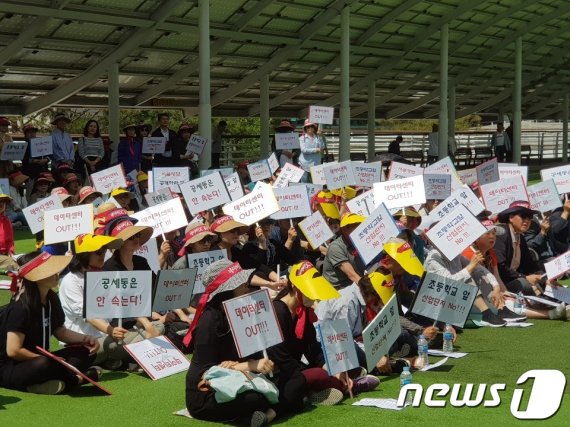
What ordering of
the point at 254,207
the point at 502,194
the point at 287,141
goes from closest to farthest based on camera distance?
the point at 254,207
the point at 502,194
the point at 287,141

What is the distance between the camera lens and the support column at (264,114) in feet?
78.3

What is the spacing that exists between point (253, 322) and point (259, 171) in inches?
344

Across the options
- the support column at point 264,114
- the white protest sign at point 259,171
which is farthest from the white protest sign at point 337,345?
the support column at point 264,114

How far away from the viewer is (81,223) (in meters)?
9.41

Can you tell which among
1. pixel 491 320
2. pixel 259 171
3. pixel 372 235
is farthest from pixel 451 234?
pixel 259 171

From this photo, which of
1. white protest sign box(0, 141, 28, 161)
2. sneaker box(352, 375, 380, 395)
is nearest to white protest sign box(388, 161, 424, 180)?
white protest sign box(0, 141, 28, 161)

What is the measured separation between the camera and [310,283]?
6.21 metres

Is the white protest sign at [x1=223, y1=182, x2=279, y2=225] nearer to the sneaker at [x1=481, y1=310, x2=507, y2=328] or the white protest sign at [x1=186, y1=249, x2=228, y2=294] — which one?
the white protest sign at [x1=186, y1=249, x2=228, y2=294]

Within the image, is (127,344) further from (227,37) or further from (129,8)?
(227,37)

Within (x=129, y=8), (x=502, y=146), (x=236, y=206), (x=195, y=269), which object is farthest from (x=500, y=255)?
(x=502, y=146)

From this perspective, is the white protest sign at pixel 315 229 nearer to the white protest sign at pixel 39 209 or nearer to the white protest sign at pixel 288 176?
the white protest sign at pixel 39 209

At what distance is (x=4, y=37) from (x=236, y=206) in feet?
27.0

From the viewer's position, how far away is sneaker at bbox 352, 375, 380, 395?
6770 millimetres

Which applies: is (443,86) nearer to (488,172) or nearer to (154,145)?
(154,145)
